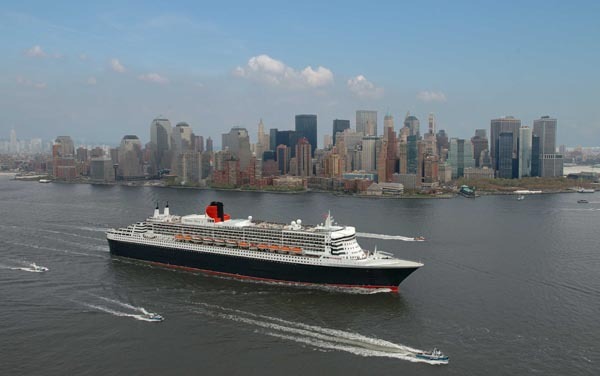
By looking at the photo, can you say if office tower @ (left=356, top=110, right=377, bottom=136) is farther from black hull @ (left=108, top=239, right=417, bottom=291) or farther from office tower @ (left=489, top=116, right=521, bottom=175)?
black hull @ (left=108, top=239, right=417, bottom=291)

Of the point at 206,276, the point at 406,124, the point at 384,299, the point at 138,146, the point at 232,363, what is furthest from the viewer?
the point at 406,124

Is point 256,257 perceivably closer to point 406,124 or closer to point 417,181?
point 417,181

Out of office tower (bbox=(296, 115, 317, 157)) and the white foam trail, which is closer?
the white foam trail

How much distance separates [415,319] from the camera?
14344 mm

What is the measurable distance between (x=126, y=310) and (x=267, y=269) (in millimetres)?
4905

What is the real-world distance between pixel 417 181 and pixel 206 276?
148 feet

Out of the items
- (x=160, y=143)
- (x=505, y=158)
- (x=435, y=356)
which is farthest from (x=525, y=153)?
(x=435, y=356)

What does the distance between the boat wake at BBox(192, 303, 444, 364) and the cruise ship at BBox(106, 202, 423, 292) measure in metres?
3.20

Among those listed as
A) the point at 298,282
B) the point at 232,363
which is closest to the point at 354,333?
the point at 232,363

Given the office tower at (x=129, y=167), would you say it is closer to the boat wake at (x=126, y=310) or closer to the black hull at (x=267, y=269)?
the black hull at (x=267, y=269)

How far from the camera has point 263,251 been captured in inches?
727

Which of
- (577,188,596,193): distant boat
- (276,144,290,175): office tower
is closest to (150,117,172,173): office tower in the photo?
(276,144,290,175): office tower

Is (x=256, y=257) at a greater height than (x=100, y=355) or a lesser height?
greater

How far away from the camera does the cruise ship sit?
55.4 feet
